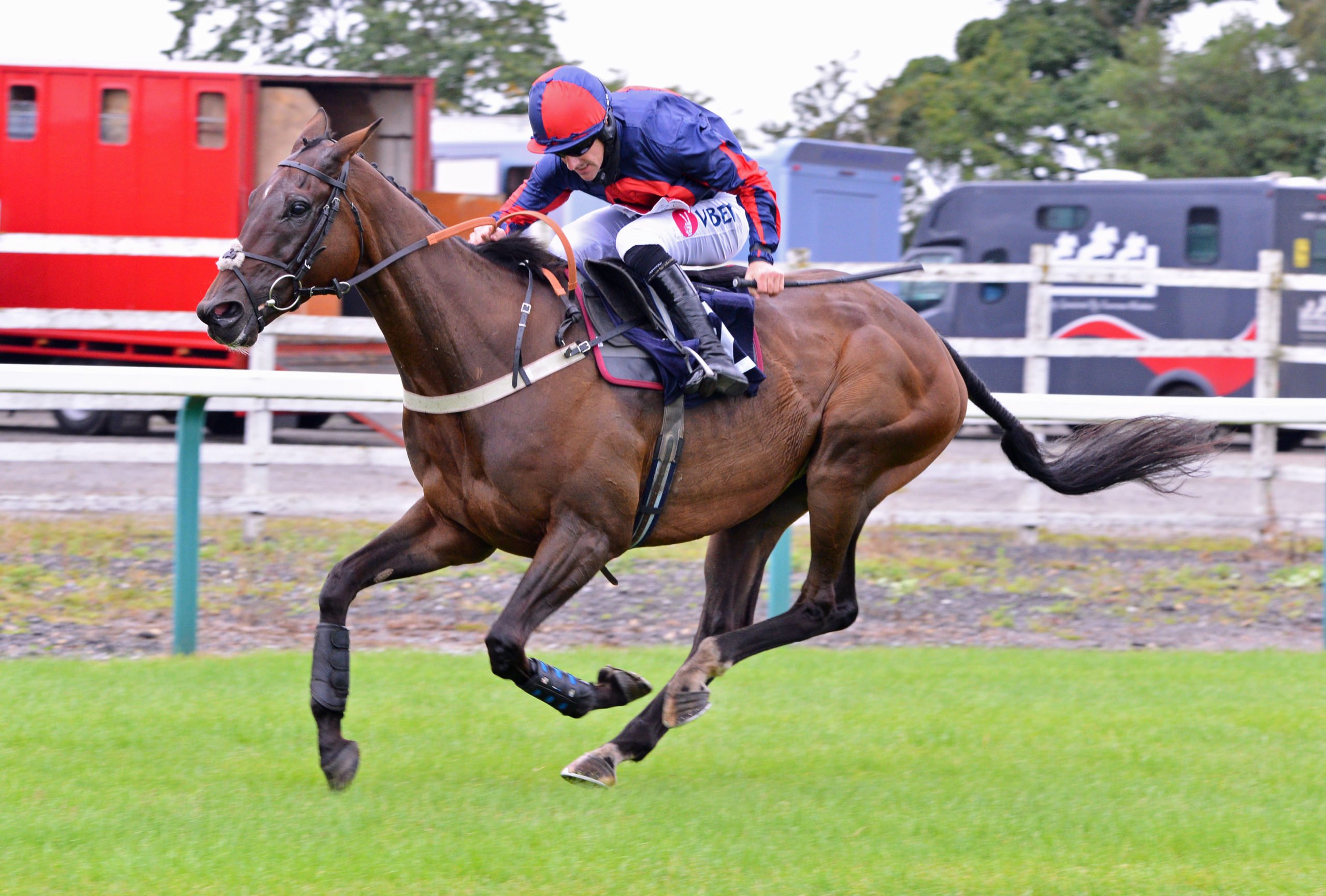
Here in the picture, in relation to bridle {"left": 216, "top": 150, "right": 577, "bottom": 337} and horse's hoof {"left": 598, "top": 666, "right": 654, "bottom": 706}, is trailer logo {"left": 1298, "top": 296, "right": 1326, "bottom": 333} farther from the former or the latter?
bridle {"left": 216, "top": 150, "right": 577, "bottom": 337}

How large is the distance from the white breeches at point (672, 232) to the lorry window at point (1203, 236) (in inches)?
438

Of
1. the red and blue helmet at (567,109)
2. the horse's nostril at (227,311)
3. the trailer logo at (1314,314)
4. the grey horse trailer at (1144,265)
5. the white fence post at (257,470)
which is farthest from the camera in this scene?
the grey horse trailer at (1144,265)

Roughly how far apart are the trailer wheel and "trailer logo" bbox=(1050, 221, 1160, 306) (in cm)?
888

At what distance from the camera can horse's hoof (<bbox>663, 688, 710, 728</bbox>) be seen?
488 cm

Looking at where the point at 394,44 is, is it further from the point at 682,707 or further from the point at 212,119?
the point at 682,707

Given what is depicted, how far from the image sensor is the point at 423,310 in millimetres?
4578

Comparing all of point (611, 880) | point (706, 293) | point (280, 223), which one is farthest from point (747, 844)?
point (280, 223)

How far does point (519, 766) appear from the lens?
193 inches

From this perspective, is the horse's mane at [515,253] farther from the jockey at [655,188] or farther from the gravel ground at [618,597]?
the gravel ground at [618,597]

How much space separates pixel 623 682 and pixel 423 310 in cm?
138

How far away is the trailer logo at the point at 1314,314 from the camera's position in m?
14.4

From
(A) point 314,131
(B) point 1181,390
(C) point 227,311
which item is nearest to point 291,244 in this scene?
(C) point 227,311

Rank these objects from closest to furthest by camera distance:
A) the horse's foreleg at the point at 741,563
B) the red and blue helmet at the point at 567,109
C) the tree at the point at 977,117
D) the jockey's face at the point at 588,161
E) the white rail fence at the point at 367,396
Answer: the red and blue helmet at the point at 567,109 < the jockey's face at the point at 588,161 < the horse's foreleg at the point at 741,563 < the white rail fence at the point at 367,396 < the tree at the point at 977,117

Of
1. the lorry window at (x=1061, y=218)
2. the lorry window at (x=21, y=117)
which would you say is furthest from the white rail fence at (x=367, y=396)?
the lorry window at (x=1061, y=218)
